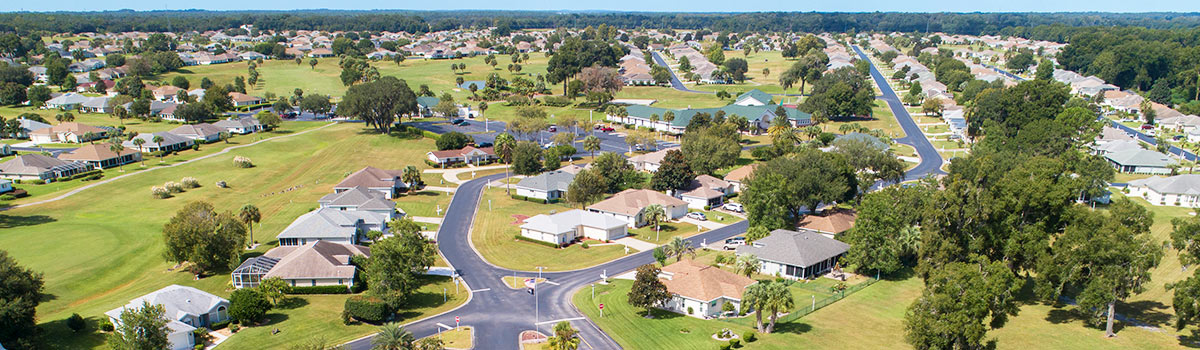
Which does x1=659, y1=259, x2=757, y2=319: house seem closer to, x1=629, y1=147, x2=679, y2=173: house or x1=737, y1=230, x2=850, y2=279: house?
x1=737, y1=230, x2=850, y2=279: house

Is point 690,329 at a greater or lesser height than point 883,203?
lesser

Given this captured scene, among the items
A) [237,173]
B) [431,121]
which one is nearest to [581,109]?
[431,121]

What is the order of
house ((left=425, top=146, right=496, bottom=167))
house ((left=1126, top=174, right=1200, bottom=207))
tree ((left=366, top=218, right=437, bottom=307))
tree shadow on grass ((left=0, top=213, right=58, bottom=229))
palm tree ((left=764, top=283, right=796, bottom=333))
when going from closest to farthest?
palm tree ((left=764, top=283, right=796, bottom=333))
tree ((left=366, top=218, right=437, bottom=307))
tree shadow on grass ((left=0, top=213, right=58, bottom=229))
house ((left=1126, top=174, right=1200, bottom=207))
house ((left=425, top=146, right=496, bottom=167))

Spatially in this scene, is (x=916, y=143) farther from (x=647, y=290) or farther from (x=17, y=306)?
(x=17, y=306)

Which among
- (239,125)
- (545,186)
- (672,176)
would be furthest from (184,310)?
(239,125)

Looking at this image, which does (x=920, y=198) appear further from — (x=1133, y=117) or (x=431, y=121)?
(x=1133, y=117)

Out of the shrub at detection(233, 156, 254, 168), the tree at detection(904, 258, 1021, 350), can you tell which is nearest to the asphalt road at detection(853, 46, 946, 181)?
the tree at detection(904, 258, 1021, 350)

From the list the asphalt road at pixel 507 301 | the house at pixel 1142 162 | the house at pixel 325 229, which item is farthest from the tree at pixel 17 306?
the house at pixel 1142 162
